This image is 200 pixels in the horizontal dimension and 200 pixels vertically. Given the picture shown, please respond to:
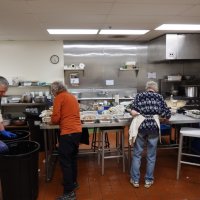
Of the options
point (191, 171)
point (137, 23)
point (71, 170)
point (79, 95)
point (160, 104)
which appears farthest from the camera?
point (79, 95)

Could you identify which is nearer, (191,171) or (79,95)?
(191,171)

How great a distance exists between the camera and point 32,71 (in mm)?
5922

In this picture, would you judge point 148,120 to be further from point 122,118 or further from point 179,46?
point 179,46

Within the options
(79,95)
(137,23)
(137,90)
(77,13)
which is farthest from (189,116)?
(79,95)

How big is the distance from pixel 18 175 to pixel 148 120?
1.71m

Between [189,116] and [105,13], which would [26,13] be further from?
[189,116]

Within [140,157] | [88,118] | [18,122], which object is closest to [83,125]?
[88,118]

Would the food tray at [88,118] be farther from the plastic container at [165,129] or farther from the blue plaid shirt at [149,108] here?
the plastic container at [165,129]

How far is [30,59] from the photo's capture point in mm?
5891

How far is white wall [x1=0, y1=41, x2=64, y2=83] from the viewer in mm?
5809

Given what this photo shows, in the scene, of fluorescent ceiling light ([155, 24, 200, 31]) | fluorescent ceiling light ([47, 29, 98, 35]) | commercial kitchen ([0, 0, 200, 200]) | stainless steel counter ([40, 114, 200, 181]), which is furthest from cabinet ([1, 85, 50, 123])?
fluorescent ceiling light ([155, 24, 200, 31])

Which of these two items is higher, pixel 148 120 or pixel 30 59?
pixel 30 59

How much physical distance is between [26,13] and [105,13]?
3.71 feet

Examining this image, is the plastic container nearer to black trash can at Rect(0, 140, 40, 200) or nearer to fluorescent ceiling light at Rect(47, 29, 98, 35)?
fluorescent ceiling light at Rect(47, 29, 98, 35)
